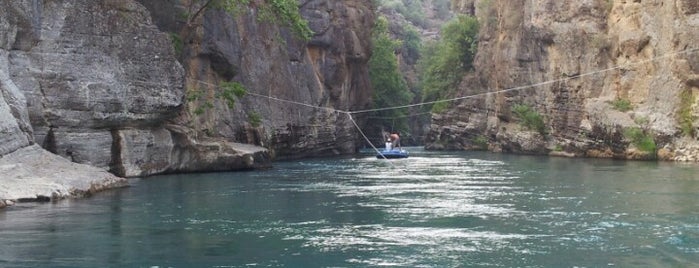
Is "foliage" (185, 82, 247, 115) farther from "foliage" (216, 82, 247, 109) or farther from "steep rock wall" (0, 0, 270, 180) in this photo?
"steep rock wall" (0, 0, 270, 180)

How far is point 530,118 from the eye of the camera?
5259 centimetres

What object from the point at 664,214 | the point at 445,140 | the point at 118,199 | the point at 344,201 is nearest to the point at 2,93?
the point at 118,199

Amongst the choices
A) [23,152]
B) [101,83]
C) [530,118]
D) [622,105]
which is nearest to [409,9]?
[530,118]

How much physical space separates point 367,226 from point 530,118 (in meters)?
39.4

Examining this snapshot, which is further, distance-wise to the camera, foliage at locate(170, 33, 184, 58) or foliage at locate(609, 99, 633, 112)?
foliage at locate(609, 99, 633, 112)

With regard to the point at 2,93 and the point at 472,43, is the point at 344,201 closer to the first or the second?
the point at 2,93

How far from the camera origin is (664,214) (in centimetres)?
1602

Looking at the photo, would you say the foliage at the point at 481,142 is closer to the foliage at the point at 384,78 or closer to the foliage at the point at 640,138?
the foliage at the point at 384,78

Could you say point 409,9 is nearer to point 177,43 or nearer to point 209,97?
point 209,97

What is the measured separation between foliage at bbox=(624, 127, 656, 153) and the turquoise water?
49.3 ft

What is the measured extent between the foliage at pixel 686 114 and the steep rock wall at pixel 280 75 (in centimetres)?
1957

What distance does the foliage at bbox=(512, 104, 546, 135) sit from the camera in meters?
51.9

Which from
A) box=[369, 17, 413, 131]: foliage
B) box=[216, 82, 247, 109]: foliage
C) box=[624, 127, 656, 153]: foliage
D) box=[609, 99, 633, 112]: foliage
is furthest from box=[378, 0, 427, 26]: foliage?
box=[216, 82, 247, 109]: foliage

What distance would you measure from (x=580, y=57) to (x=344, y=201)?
32.2 metres
